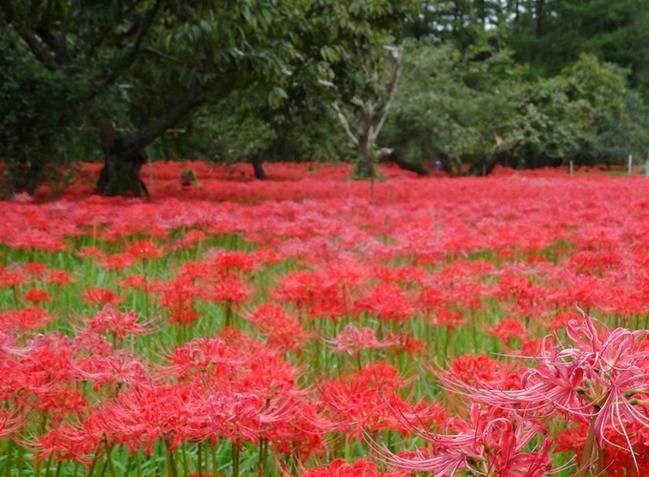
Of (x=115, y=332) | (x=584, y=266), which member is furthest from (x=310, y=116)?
(x=115, y=332)

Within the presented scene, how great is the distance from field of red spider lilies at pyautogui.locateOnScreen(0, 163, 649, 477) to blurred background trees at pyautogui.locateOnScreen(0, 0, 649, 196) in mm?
4566

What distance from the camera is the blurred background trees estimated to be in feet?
32.2

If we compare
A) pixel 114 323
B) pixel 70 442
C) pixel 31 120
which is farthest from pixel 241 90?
pixel 70 442

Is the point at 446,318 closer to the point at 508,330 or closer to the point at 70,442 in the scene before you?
the point at 508,330

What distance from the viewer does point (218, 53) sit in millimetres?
7996

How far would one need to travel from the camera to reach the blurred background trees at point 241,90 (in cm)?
983

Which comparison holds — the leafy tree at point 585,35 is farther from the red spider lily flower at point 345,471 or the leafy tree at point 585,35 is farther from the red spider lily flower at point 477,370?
the red spider lily flower at point 345,471

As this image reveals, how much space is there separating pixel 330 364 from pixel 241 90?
8.90m

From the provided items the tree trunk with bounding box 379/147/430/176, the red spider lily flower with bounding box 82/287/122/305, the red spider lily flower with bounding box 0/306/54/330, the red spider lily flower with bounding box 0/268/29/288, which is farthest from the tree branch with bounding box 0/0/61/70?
the tree trunk with bounding box 379/147/430/176

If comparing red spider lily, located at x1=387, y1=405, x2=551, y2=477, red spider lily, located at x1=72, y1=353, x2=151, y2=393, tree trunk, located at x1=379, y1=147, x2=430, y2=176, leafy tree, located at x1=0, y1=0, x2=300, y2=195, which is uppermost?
leafy tree, located at x1=0, y1=0, x2=300, y2=195

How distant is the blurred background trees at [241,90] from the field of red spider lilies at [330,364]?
4.57m

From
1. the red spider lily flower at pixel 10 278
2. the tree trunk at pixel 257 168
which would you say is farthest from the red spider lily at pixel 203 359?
the tree trunk at pixel 257 168

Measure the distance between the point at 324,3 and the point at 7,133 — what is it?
16.5 feet

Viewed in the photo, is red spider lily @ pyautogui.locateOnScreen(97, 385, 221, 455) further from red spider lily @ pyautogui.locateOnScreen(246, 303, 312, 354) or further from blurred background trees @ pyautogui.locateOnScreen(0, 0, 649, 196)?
blurred background trees @ pyautogui.locateOnScreen(0, 0, 649, 196)
